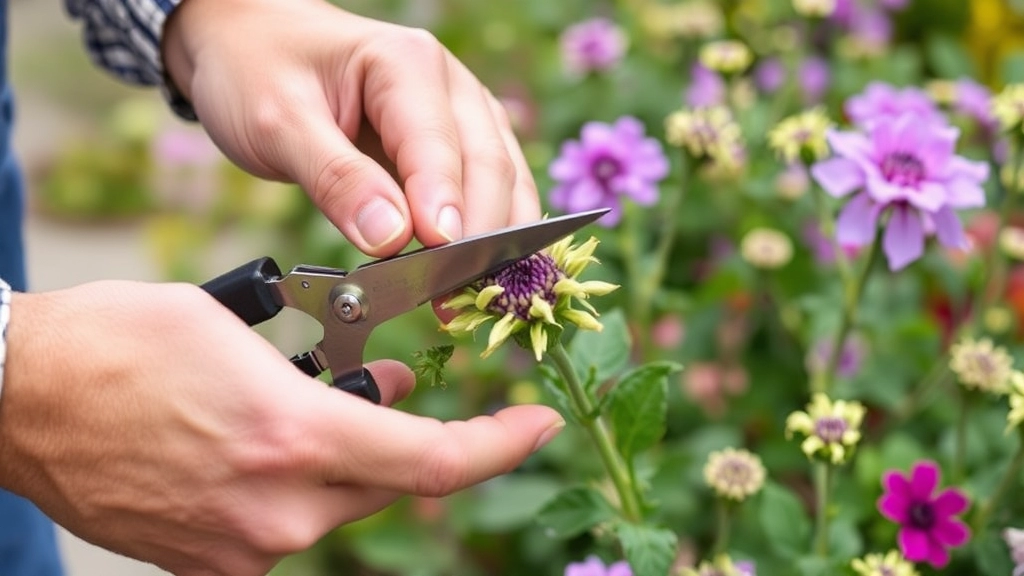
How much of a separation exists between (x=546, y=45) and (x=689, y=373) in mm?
605

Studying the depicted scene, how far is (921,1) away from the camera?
151 cm

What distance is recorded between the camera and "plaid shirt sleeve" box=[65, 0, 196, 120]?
2.70 feet

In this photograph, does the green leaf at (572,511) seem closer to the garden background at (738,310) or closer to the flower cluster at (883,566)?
the garden background at (738,310)

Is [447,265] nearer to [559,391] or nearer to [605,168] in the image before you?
[559,391]

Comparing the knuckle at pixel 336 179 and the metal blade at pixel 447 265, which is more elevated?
the knuckle at pixel 336 179

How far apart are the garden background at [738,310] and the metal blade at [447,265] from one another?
0.07 metres

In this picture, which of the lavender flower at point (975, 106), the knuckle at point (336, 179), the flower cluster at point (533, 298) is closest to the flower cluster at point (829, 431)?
the flower cluster at point (533, 298)

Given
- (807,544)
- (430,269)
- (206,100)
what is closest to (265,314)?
(430,269)

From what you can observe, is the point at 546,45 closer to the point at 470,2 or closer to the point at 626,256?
the point at 470,2

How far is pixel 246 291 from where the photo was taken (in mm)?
624

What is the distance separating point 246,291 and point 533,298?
168 millimetres

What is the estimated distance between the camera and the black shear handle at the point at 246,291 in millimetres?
623

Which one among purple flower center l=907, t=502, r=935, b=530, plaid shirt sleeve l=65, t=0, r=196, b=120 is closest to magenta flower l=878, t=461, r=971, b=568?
purple flower center l=907, t=502, r=935, b=530

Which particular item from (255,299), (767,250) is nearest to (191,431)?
(255,299)
